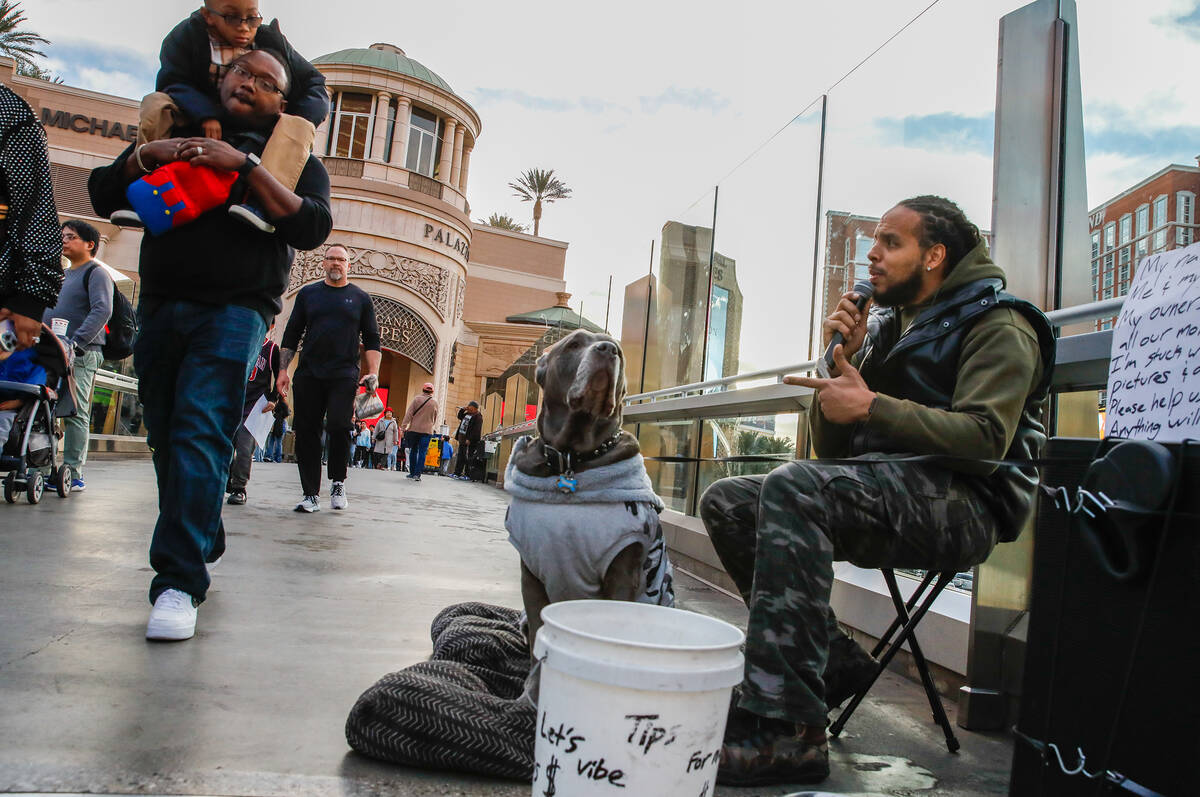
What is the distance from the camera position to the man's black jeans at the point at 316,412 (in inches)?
229

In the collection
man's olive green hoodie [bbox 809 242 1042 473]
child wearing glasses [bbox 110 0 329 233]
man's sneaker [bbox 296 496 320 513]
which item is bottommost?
man's sneaker [bbox 296 496 320 513]

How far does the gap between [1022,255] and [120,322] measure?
19.1 ft

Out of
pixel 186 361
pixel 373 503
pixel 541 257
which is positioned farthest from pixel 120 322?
pixel 541 257

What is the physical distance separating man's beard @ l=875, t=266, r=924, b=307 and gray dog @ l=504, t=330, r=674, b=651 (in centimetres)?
76

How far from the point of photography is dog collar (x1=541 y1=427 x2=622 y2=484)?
2215 millimetres

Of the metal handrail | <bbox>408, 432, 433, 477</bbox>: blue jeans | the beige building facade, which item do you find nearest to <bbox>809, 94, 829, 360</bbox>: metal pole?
the metal handrail

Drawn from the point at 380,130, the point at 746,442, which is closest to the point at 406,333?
the point at 380,130

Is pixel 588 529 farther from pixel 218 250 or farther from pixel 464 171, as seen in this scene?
→ pixel 464 171

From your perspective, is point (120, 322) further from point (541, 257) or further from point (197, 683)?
point (541, 257)

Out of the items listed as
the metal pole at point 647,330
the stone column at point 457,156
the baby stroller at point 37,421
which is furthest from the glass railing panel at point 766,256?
the stone column at point 457,156

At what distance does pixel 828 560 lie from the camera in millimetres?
1854

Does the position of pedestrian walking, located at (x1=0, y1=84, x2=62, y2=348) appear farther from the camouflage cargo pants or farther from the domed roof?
the domed roof

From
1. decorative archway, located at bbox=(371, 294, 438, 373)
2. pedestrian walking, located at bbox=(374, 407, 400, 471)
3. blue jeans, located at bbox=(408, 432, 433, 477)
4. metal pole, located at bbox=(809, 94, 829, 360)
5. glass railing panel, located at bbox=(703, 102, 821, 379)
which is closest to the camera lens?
metal pole, located at bbox=(809, 94, 829, 360)

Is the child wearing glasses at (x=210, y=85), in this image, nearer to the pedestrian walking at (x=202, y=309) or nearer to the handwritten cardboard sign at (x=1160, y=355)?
the pedestrian walking at (x=202, y=309)
